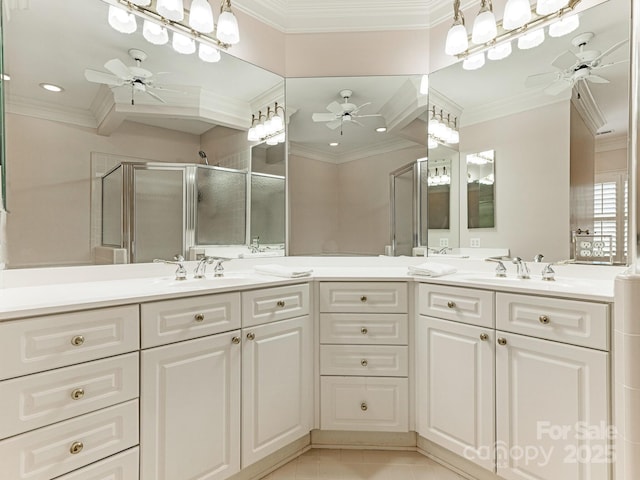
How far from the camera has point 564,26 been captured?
1.62 meters

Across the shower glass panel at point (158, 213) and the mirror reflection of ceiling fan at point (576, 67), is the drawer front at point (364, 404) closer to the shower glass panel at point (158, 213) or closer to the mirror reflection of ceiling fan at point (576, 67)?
the shower glass panel at point (158, 213)

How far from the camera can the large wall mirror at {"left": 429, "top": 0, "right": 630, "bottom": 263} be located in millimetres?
1477

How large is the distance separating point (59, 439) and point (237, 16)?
2.33m

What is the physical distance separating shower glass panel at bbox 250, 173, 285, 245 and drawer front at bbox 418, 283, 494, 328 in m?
1.01

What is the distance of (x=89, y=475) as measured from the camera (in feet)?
3.35

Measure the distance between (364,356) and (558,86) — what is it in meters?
1.70

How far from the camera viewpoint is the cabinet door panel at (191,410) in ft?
3.77

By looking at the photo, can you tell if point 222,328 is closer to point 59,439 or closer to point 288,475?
point 59,439

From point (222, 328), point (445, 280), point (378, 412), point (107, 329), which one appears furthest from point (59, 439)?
point (445, 280)

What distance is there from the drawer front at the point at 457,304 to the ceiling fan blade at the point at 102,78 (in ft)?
5.88

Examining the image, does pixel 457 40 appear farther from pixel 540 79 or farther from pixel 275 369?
pixel 275 369

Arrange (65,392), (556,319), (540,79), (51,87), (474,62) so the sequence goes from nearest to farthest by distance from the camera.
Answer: (65,392) < (556,319) < (51,87) < (540,79) < (474,62)

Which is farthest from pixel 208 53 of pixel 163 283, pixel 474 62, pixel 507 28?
pixel 507 28

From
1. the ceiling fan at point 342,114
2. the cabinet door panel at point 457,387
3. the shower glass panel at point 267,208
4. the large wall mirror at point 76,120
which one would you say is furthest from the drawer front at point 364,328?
the ceiling fan at point 342,114
